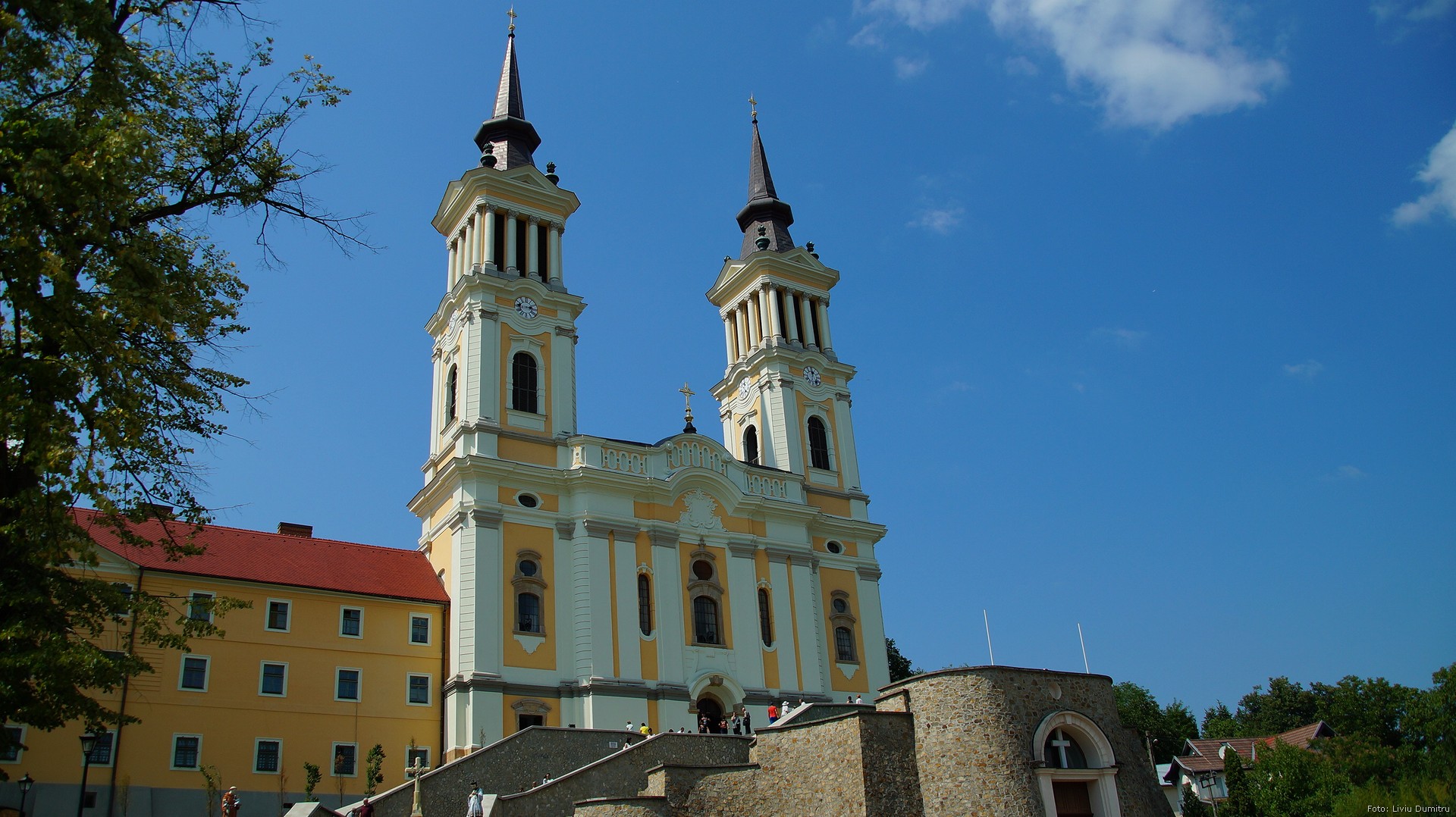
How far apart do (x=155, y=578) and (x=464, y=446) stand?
10.1 metres

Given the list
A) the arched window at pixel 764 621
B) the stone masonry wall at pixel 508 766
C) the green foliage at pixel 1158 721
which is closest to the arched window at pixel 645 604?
the arched window at pixel 764 621

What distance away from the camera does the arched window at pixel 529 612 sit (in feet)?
117

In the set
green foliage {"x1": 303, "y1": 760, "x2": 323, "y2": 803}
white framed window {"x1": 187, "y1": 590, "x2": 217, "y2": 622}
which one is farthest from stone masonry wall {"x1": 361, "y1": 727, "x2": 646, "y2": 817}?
white framed window {"x1": 187, "y1": 590, "x2": 217, "y2": 622}

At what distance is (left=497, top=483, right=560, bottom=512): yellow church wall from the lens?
36.9m

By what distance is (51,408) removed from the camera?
47.0ft

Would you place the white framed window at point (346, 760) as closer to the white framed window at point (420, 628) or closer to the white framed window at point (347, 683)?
the white framed window at point (347, 683)

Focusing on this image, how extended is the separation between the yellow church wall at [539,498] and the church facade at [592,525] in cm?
7

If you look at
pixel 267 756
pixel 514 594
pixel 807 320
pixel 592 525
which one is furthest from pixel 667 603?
pixel 807 320

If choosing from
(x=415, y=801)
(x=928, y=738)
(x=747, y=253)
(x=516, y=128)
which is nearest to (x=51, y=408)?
(x=415, y=801)

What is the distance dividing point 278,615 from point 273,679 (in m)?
1.94

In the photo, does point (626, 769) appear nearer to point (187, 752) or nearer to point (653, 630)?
point (653, 630)

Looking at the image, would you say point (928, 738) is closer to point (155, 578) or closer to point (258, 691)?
Result: point (258, 691)

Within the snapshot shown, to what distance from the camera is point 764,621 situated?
40.3 metres

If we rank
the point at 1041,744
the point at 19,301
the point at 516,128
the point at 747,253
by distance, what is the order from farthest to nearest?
the point at 747,253
the point at 516,128
the point at 1041,744
the point at 19,301
